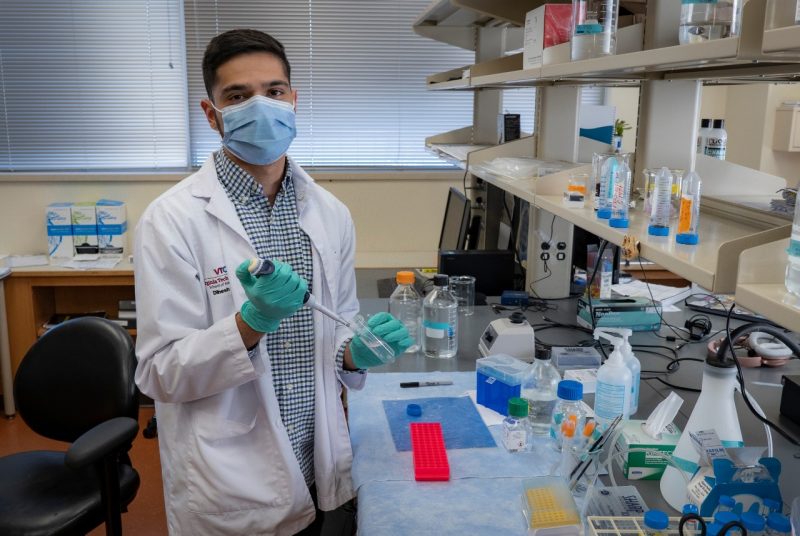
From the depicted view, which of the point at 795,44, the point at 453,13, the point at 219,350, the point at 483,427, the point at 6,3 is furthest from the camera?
the point at 6,3

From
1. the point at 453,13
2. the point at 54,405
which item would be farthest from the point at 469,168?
the point at 54,405

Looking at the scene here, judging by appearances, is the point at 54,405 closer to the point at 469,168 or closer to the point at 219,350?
the point at 219,350

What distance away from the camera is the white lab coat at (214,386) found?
138 centimetres

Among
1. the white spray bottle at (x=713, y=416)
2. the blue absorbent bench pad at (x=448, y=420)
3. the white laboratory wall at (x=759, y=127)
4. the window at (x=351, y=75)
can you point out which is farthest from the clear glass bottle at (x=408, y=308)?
the white laboratory wall at (x=759, y=127)

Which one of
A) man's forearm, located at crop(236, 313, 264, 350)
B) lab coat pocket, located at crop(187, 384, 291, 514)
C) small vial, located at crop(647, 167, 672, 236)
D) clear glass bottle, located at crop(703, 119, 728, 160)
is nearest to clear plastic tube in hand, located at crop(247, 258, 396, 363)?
man's forearm, located at crop(236, 313, 264, 350)

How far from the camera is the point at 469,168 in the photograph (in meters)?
2.51

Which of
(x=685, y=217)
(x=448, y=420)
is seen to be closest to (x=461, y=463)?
(x=448, y=420)

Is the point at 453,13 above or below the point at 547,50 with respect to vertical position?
above

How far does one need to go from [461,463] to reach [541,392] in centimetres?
35

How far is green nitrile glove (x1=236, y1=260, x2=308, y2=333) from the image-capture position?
4.20 ft

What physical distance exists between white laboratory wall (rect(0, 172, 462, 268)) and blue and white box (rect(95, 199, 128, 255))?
17cm

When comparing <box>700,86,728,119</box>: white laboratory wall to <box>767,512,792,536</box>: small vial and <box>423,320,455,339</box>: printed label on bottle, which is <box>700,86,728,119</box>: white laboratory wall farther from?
<box>767,512,792,536</box>: small vial

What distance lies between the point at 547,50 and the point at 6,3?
3.44 meters

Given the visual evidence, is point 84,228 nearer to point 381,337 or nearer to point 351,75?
point 351,75
